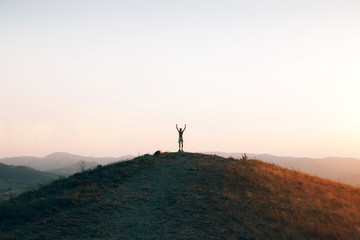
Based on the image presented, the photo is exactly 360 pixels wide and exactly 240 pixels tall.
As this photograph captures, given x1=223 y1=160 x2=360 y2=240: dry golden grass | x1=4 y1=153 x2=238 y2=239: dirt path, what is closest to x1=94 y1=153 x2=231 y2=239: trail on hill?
x1=4 y1=153 x2=238 y2=239: dirt path

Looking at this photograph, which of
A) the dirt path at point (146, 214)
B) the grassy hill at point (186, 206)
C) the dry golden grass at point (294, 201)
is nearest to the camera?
the dirt path at point (146, 214)

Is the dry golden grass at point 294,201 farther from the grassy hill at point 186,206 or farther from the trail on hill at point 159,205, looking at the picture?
the trail on hill at point 159,205

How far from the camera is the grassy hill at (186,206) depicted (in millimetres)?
13664

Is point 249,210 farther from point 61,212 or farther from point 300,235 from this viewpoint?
point 61,212

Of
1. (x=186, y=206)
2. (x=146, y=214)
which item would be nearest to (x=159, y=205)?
(x=146, y=214)

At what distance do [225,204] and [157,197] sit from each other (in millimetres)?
4166

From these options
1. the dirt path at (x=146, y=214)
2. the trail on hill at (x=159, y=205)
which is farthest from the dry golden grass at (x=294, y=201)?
the trail on hill at (x=159, y=205)

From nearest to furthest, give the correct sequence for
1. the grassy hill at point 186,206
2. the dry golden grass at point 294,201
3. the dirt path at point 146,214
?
1. the dirt path at point 146,214
2. the grassy hill at point 186,206
3. the dry golden grass at point 294,201

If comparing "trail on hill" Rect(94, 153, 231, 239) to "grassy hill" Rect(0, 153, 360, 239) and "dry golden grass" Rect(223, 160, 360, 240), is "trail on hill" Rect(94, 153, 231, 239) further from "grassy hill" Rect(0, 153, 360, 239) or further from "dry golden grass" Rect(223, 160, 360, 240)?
"dry golden grass" Rect(223, 160, 360, 240)

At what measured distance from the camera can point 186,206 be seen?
16469mm

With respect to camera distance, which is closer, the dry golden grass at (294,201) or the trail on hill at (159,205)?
the trail on hill at (159,205)

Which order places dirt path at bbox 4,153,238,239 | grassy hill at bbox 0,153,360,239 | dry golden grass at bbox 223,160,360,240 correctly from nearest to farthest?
dirt path at bbox 4,153,238,239
grassy hill at bbox 0,153,360,239
dry golden grass at bbox 223,160,360,240

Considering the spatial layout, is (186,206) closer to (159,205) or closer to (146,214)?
(159,205)

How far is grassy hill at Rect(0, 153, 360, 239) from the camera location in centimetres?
1366
